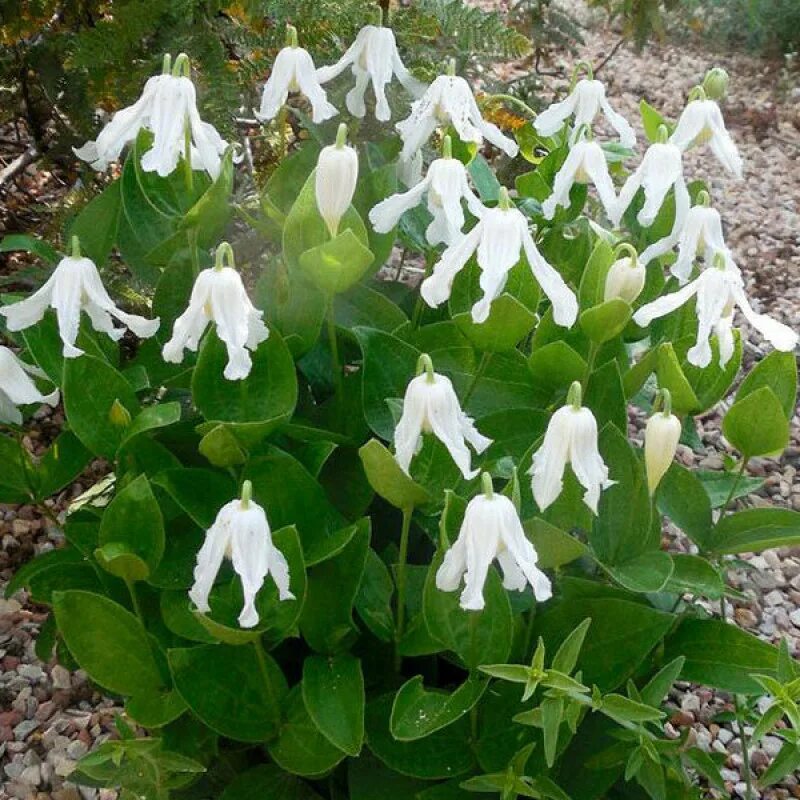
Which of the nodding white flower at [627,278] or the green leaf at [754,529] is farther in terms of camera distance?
the green leaf at [754,529]

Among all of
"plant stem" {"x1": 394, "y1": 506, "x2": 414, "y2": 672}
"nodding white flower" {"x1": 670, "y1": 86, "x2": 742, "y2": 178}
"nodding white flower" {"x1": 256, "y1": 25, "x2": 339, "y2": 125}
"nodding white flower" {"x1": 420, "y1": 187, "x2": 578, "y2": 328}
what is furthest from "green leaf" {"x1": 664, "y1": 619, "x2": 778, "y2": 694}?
"nodding white flower" {"x1": 256, "y1": 25, "x2": 339, "y2": 125}

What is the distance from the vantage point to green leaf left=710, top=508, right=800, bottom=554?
4.37 ft

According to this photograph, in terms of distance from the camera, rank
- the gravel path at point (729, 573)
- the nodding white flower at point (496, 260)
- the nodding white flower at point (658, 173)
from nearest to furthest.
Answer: the nodding white flower at point (496, 260)
the nodding white flower at point (658, 173)
the gravel path at point (729, 573)

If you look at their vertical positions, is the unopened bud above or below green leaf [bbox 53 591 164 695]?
above

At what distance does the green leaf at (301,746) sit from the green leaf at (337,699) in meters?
0.04

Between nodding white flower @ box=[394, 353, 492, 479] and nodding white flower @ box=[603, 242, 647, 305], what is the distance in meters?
0.27

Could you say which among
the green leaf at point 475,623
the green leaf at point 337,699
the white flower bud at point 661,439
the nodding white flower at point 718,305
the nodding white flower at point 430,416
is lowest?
the green leaf at point 337,699

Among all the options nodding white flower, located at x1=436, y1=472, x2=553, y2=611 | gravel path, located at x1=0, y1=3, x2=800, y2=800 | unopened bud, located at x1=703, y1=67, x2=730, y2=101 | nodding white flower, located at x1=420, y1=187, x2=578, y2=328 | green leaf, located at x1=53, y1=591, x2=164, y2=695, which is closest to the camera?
nodding white flower, located at x1=436, y1=472, x2=553, y2=611

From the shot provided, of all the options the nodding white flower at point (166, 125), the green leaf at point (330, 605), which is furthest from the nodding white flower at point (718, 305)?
the nodding white flower at point (166, 125)

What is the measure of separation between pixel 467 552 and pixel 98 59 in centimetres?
121

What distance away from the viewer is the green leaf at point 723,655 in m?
1.32

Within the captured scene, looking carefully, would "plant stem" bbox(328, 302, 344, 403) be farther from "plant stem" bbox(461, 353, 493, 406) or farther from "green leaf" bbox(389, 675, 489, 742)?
"green leaf" bbox(389, 675, 489, 742)

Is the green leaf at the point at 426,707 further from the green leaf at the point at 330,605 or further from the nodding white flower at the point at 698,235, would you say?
the nodding white flower at the point at 698,235

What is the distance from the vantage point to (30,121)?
2.39 meters
